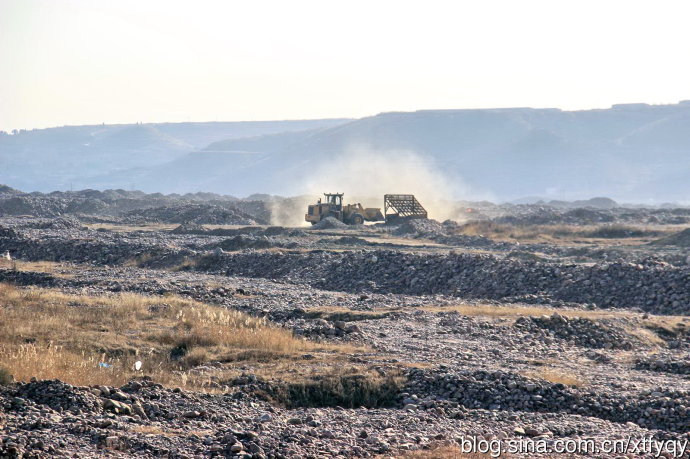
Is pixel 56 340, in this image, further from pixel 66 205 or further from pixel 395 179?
pixel 395 179

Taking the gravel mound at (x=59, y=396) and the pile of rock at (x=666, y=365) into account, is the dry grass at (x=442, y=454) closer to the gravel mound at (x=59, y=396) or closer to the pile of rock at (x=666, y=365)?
the gravel mound at (x=59, y=396)

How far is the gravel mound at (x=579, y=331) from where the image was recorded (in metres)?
21.0

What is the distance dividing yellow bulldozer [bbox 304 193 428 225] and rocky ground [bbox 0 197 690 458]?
21436 millimetres

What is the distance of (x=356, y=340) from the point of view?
2027 centimetres

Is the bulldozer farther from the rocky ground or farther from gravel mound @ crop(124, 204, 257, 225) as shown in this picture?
the rocky ground

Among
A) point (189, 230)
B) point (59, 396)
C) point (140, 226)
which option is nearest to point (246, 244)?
point (189, 230)

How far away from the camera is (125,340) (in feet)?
63.2

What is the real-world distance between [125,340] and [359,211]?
48.3 metres

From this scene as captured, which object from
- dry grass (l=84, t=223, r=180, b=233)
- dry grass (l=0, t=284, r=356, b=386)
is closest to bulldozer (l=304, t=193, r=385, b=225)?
dry grass (l=84, t=223, r=180, b=233)

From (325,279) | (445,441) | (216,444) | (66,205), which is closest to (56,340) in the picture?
(216,444)

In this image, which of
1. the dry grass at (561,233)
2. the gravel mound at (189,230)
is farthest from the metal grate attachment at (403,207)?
the gravel mound at (189,230)

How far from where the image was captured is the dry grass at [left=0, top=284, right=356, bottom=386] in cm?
1573

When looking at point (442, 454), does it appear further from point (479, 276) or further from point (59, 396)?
point (479, 276)

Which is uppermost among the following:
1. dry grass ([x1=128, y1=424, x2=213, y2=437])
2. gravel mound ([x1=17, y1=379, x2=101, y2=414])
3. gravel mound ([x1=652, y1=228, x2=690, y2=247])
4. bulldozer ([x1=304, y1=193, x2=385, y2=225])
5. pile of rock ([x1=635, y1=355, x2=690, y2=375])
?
bulldozer ([x1=304, y1=193, x2=385, y2=225])
